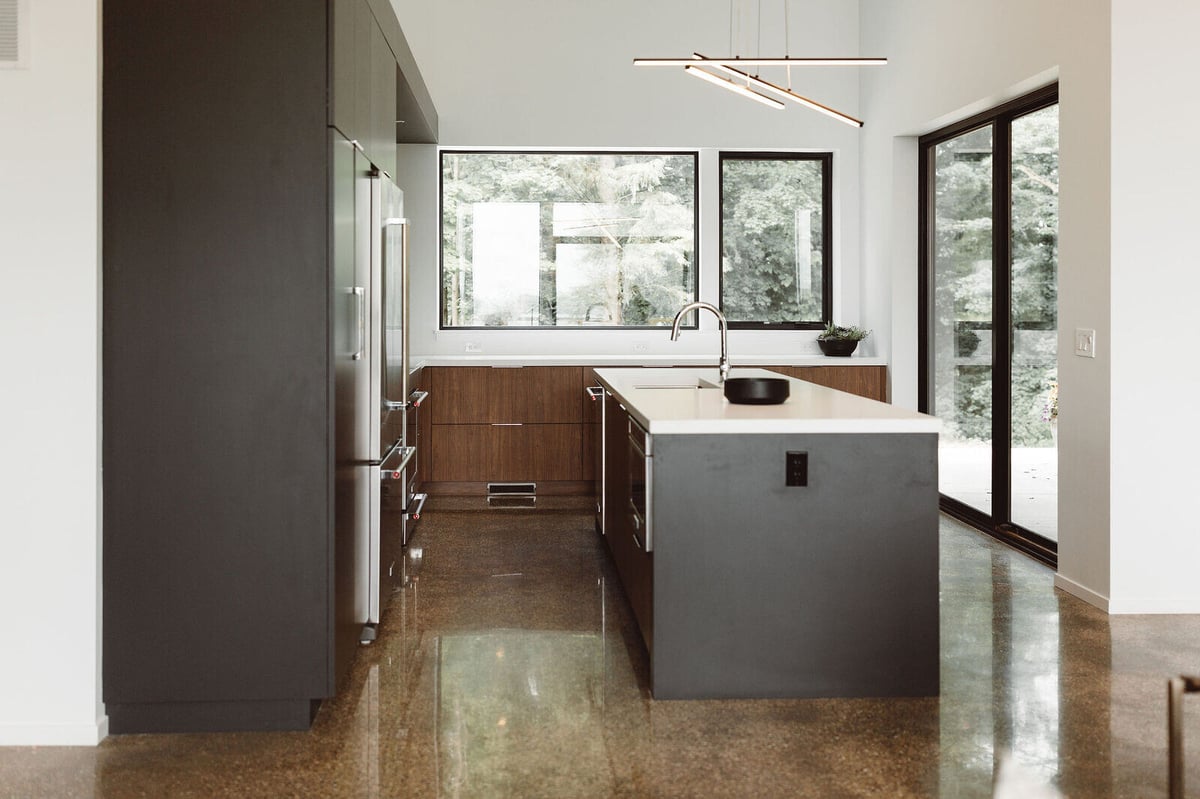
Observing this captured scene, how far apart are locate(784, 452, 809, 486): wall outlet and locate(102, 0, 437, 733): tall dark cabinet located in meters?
1.39

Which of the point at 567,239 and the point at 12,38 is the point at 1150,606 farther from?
the point at 567,239

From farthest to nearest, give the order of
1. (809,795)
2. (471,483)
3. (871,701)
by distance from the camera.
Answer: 1. (471,483)
2. (871,701)
3. (809,795)

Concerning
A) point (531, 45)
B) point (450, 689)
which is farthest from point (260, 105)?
point (531, 45)

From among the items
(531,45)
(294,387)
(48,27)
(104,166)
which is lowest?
(294,387)

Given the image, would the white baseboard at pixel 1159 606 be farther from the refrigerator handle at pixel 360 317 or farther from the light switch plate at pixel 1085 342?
the refrigerator handle at pixel 360 317

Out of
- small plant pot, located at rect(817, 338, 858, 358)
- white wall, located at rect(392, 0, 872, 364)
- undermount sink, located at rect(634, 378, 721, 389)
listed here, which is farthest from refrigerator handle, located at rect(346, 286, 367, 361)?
small plant pot, located at rect(817, 338, 858, 358)

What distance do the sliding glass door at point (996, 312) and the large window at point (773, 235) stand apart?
40.8 inches

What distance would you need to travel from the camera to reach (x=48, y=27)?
3.00 metres

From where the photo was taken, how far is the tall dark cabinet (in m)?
3.08

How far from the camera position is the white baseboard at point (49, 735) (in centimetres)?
307

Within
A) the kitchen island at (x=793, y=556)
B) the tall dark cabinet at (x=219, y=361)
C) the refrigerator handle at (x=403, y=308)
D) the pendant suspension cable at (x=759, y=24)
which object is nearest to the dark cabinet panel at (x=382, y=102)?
the refrigerator handle at (x=403, y=308)

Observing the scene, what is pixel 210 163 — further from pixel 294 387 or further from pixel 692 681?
pixel 692 681

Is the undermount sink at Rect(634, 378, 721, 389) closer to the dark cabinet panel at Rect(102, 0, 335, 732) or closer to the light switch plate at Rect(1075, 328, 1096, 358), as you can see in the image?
the light switch plate at Rect(1075, 328, 1096, 358)

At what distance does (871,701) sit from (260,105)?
2562 millimetres
